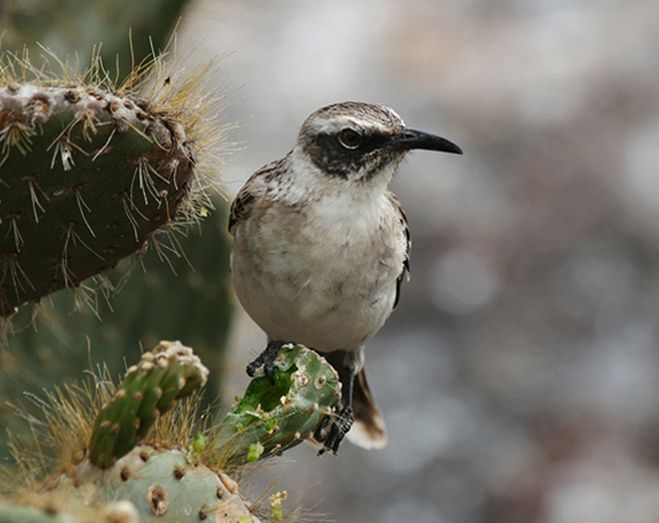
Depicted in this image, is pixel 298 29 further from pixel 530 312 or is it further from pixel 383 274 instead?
pixel 383 274

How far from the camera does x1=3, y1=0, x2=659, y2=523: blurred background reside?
7.22 meters

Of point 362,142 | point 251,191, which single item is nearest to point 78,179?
point 362,142

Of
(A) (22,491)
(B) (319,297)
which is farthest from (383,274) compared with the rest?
(A) (22,491)

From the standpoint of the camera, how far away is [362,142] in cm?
368

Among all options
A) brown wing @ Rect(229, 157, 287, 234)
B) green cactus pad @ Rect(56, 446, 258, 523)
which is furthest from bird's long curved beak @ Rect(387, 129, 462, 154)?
green cactus pad @ Rect(56, 446, 258, 523)

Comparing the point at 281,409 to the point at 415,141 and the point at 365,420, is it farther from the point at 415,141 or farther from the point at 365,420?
Result: the point at 365,420

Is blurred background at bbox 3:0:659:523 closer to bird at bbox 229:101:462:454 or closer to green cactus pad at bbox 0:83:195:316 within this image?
bird at bbox 229:101:462:454

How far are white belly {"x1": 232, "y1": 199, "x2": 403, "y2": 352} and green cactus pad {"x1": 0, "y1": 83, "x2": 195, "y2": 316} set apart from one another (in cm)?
76

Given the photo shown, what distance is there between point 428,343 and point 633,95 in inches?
95.1

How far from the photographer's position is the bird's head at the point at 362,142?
365 cm

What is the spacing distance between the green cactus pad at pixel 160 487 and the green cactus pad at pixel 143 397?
0.13 feet

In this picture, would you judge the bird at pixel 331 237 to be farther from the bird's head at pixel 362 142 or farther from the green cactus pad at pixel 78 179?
the green cactus pad at pixel 78 179

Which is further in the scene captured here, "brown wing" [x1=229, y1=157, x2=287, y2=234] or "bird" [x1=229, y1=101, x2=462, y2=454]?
"brown wing" [x1=229, y1=157, x2=287, y2=234]

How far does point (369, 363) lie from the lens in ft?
25.0
